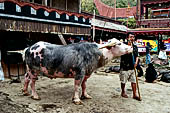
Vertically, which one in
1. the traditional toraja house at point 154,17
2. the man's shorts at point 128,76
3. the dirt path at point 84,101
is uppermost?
the traditional toraja house at point 154,17

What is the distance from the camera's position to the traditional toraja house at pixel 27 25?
645 cm

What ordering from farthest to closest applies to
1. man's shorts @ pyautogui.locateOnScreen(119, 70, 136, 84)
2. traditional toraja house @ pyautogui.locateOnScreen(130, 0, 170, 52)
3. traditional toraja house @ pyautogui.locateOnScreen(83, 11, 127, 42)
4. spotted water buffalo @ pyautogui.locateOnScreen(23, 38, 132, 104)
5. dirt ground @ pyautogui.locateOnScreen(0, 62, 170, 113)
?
traditional toraja house @ pyautogui.locateOnScreen(130, 0, 170, 52) → traditional toraja house @ pyautogui.locateOnScreen(83, 11, 127, 42) → man's shorts @ pyautogui.locateOnScreen(119, 70, 136, 84) → spotted water buffalo @ pyautogui.locateOnScreen(23, 38, 132, 104) → dirt ground @ pyautogui.locateOnScreen(0, 62, 170, 113)

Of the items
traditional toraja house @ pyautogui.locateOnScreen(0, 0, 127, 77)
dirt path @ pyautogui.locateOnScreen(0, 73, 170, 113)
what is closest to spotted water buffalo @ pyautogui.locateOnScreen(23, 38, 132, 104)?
dirt path @ pyautogui.locateOnScreen(0, 73, 170, 113)

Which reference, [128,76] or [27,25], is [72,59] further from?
[27,25]

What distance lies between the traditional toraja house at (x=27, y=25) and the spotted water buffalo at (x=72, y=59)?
2.20 metres

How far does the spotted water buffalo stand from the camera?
4.61m

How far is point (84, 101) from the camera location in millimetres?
4844

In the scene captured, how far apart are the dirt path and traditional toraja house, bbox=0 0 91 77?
1.95 m

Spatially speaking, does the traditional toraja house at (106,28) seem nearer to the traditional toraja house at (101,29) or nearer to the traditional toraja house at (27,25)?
the traditional toraja house at (101,29)

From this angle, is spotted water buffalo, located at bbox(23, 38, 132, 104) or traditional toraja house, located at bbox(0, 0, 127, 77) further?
traditional toraja house, located at bbox(0, 0, 127, 77)

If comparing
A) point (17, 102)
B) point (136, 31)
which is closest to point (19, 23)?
point (17, 102)

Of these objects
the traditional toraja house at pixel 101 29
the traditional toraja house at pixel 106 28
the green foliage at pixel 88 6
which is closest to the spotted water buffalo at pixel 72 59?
the traditional toraja house at pixel 101 29

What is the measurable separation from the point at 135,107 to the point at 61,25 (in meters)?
5.32

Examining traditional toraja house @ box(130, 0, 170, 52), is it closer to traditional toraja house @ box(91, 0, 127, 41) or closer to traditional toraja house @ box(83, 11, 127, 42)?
traditional toraja house @ box(91, 0, 127, 41)
